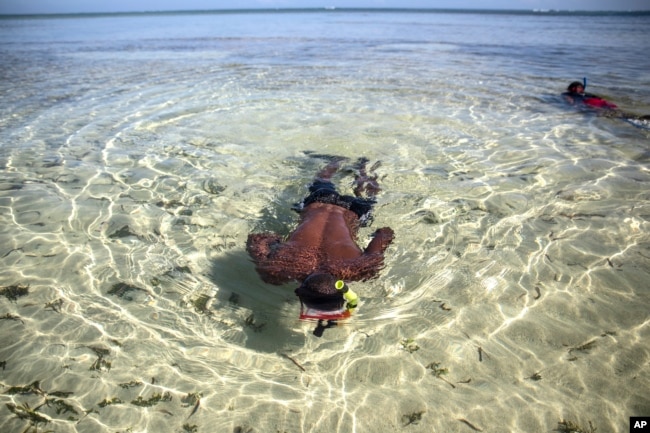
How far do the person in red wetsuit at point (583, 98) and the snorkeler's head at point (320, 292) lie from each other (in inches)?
442

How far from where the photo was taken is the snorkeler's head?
9.60ft

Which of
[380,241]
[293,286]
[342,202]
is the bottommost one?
[293,286]

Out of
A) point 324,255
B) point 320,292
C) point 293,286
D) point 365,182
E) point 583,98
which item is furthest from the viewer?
point 583,98

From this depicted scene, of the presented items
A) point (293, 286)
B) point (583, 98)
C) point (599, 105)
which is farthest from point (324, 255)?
point (583, 98)

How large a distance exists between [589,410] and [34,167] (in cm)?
875

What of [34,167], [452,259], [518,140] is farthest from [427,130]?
[34,167]

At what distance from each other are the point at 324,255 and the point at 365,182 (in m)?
2.78

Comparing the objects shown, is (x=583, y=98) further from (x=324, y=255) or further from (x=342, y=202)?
(x=324, y=255)

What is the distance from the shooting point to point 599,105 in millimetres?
10195

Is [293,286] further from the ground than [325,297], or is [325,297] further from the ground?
[325,297]

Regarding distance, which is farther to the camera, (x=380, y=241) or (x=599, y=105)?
(x=599, y=105)

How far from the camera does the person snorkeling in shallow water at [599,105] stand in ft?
30.1

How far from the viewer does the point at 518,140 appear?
8.09 meters

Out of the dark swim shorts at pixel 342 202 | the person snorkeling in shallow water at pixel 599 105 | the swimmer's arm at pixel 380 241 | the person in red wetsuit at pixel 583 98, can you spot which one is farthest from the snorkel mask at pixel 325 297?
the person in red wetsuit at pixel 583 98
